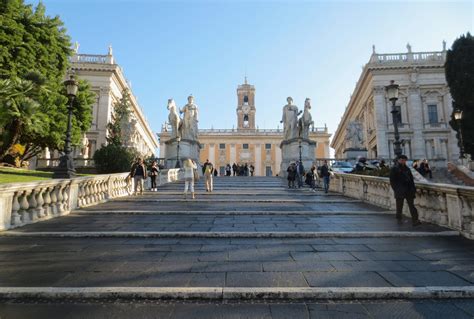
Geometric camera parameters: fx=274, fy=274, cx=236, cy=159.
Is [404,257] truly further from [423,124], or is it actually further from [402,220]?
[423,124]

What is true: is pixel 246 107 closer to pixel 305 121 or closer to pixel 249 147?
pixel 249 147

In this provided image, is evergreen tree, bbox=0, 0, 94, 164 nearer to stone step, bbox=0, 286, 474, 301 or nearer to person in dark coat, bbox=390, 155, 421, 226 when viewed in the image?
stone step, bbox=0, 286, 474, 301

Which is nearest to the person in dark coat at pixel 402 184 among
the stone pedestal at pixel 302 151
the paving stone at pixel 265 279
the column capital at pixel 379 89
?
the paving stone at pixel 265 279

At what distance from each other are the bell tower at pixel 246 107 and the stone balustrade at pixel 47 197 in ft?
200

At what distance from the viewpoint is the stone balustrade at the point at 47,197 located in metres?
5.29

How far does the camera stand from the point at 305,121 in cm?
2102

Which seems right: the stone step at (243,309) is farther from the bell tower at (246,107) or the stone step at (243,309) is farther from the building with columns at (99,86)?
the bell tower at (246,107)

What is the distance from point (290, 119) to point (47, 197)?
1814cm

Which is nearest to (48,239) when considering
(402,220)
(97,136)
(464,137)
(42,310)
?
(42,310)

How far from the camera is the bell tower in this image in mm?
70875

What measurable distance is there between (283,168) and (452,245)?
18.7m

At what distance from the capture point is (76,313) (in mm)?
2270

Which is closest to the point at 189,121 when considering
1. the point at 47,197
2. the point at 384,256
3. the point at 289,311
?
the point at 47,197

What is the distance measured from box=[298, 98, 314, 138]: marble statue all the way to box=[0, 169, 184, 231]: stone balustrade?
15.0m
